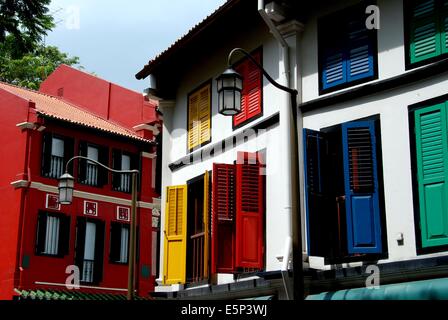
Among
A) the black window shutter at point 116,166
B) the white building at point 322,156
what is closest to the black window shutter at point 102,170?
the black window shutter at point 116,166

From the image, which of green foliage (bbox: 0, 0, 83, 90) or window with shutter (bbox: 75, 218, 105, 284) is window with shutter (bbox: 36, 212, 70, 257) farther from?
green foliage (bbox: 0, 0, 83, 90)

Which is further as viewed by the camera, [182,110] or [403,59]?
[182,110]

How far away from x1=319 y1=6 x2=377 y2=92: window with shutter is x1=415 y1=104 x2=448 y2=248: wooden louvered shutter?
154 centimetres

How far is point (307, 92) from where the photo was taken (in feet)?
44.3

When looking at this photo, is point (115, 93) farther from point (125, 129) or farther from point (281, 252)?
point (281, 252)

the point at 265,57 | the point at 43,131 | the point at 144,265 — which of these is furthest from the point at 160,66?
the point at 144,265

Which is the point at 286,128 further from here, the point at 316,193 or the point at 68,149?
the point at 68,149

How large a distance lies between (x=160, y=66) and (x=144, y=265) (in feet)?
46.5

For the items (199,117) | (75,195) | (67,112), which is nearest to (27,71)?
(67,112)

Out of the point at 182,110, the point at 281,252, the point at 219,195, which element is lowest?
the point at 281,252

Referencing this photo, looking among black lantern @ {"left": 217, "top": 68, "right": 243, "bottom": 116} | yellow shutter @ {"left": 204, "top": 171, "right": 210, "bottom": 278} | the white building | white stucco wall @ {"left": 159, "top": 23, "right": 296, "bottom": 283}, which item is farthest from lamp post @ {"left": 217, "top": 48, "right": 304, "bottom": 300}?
yellow shutter @ {"left": 204, "top": 171, "right": 210, "bottom": 278}

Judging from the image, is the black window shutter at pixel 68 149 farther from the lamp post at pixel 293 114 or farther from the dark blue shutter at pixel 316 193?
the lamp post at pixel 293 114

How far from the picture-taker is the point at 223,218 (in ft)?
47.2
